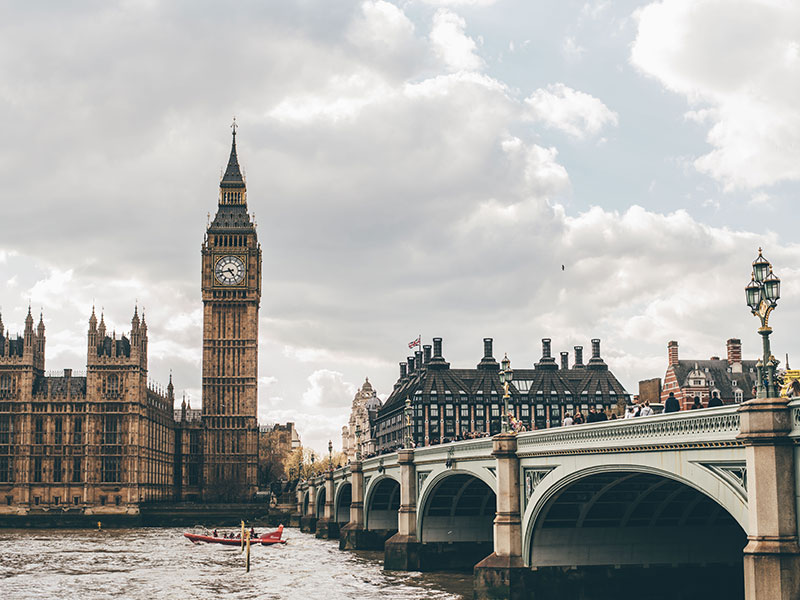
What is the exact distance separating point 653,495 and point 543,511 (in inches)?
166

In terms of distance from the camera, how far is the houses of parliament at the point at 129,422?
14112 cm

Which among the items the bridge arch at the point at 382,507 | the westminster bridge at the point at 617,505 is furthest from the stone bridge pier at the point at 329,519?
the westminster bridge at the point at 617,505

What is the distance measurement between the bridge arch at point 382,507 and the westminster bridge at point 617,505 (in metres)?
8.02

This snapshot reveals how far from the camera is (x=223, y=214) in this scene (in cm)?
17388

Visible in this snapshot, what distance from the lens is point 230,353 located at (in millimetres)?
166875

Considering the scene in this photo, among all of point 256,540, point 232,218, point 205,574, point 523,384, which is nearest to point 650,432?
point 205,574

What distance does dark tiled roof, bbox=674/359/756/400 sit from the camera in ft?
347

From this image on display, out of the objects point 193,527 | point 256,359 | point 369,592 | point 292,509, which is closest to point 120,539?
point 193,527

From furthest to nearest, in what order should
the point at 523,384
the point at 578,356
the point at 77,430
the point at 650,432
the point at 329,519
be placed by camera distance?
the point at 578,356, the point at 523,384, the point at 77,430, the point at 329,519, the point at 650,432

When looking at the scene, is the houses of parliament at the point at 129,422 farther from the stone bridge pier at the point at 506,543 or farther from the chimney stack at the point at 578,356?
the stone bridge pier at the point at 506,543

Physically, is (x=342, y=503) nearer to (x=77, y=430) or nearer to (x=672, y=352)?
(x=672, y=352)

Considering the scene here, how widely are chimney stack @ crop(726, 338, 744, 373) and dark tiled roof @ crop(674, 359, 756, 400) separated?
0.46m

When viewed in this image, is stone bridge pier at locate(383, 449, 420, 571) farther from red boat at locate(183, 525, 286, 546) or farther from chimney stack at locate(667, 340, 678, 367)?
chimney stack at locate(667, 340, 678, 367)

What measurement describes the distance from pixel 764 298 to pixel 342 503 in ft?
272
